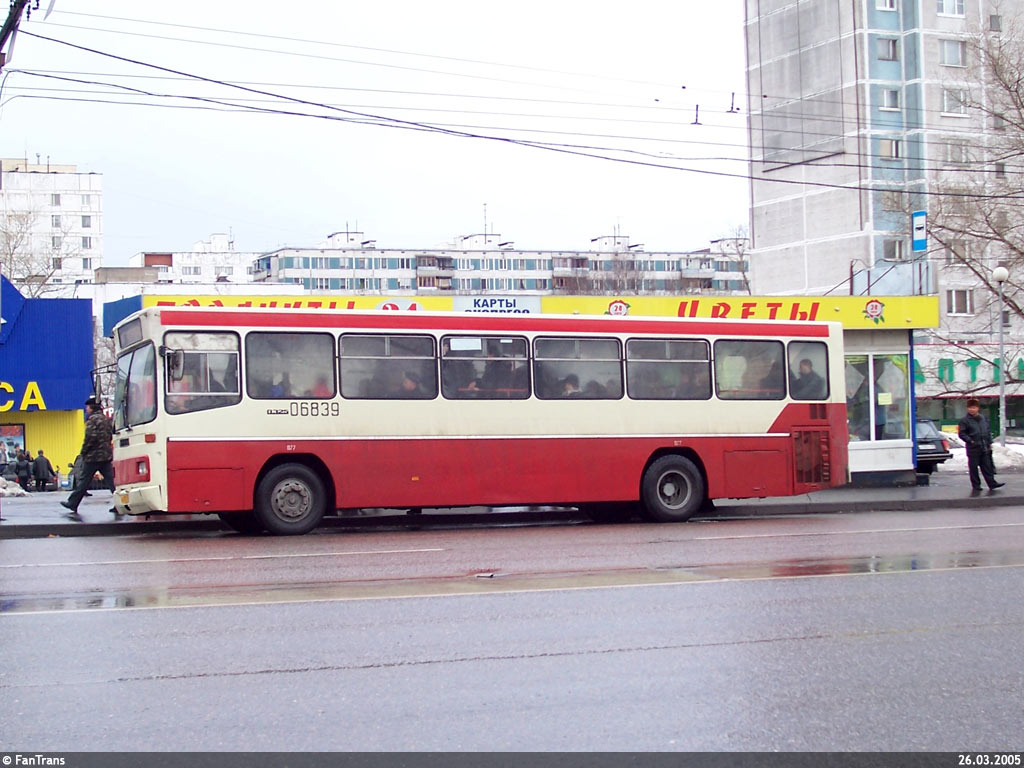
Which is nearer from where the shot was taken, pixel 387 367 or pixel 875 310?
pixel 387 367

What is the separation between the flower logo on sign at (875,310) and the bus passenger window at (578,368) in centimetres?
853

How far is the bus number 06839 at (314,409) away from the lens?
1631cm

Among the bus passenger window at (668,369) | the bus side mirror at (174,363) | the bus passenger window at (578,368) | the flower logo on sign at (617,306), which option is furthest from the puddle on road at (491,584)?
the flower logo on sign at (617,306)

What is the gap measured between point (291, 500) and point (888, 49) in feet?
196

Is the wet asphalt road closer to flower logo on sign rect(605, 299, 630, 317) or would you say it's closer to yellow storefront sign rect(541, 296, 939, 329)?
flower logo on sign rect(605, 299, 630, 317)

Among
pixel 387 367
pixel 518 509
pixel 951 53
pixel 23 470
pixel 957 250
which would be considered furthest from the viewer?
pixel 951 53

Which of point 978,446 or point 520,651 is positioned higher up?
point 978,446

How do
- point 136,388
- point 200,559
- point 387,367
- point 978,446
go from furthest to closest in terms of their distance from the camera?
point 978,446 < point 387,367 < point 136,388 < point 200,559

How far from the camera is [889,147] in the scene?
67.2 m

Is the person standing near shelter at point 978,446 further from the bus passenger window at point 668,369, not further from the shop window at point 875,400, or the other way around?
the bus passenger window at point 668,369

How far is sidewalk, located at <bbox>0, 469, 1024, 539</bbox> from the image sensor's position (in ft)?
57.4

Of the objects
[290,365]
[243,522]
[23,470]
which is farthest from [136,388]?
[23,470]

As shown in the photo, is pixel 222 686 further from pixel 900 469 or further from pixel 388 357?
pixel 900 469

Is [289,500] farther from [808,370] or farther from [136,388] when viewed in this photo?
[808,370]
